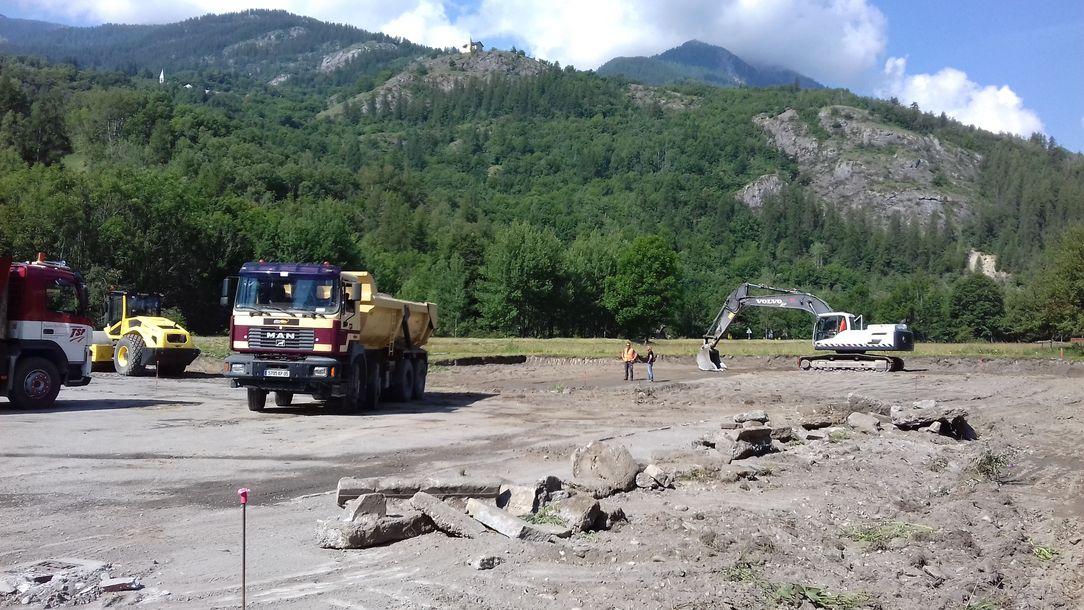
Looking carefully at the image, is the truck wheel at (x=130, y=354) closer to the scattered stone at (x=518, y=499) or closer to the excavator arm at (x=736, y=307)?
the excavator arm at (x=736, y=307)

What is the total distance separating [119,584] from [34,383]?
1498cm

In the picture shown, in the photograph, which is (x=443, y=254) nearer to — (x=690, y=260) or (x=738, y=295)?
(x=738, y=295)

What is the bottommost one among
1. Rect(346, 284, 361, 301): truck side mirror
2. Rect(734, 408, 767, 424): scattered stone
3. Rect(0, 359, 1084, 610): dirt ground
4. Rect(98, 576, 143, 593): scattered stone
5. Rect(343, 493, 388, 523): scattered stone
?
Rect(0, 359, 1084, 610): dirt ground

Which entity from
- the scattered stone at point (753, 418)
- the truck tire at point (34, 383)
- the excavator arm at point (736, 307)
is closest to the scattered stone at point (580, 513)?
the scattered stone at point (753, 418)

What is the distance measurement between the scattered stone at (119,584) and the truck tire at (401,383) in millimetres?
17506

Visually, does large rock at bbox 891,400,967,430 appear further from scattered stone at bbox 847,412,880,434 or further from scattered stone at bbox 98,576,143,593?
scattered stone at bbox 98,576,143,593

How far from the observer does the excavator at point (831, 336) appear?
40.0 metres

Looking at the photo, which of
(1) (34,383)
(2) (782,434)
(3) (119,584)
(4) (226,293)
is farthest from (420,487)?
(1) (34,383)

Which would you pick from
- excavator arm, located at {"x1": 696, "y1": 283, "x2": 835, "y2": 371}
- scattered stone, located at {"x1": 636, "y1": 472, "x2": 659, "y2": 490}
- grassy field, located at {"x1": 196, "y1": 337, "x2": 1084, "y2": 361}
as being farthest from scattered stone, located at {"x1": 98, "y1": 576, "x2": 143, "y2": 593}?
grassy field, located at {"x1": 196, "y1": 337, "x2": 1084, "y2": 361}

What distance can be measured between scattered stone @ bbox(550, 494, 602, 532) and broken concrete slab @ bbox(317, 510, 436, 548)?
1.32 meters

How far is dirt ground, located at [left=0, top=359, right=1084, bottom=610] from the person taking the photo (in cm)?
695

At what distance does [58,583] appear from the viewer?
6.48 meters

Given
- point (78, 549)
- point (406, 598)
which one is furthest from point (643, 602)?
point (78, 549)

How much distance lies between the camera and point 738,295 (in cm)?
4122
